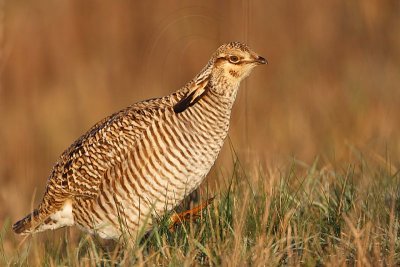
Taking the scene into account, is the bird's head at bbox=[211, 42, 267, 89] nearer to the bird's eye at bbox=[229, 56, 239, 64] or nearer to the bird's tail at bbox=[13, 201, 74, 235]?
the bird's eye at bbox=[229, 56, 239, 64]

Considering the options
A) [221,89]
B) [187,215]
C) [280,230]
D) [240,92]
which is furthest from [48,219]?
[240,92]

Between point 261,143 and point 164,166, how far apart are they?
10.2 feet

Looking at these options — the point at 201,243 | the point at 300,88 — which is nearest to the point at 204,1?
the point at 300,88

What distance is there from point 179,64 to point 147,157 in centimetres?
516

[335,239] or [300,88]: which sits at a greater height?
[300,88]

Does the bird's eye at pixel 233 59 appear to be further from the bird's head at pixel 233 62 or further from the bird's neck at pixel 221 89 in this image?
the bird's neck at pixel 221 89

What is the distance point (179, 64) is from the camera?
9.94 m

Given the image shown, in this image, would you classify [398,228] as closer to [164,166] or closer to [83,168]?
[164,166]

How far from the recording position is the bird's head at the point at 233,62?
5023 mm

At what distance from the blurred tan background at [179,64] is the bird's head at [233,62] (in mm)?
2711

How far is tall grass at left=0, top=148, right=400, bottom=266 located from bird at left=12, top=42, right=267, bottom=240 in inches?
7.7

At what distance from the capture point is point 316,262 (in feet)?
12.4

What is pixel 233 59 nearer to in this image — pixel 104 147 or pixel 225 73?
pixel 225 73

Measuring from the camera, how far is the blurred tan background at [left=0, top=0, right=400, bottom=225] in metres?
8.34
